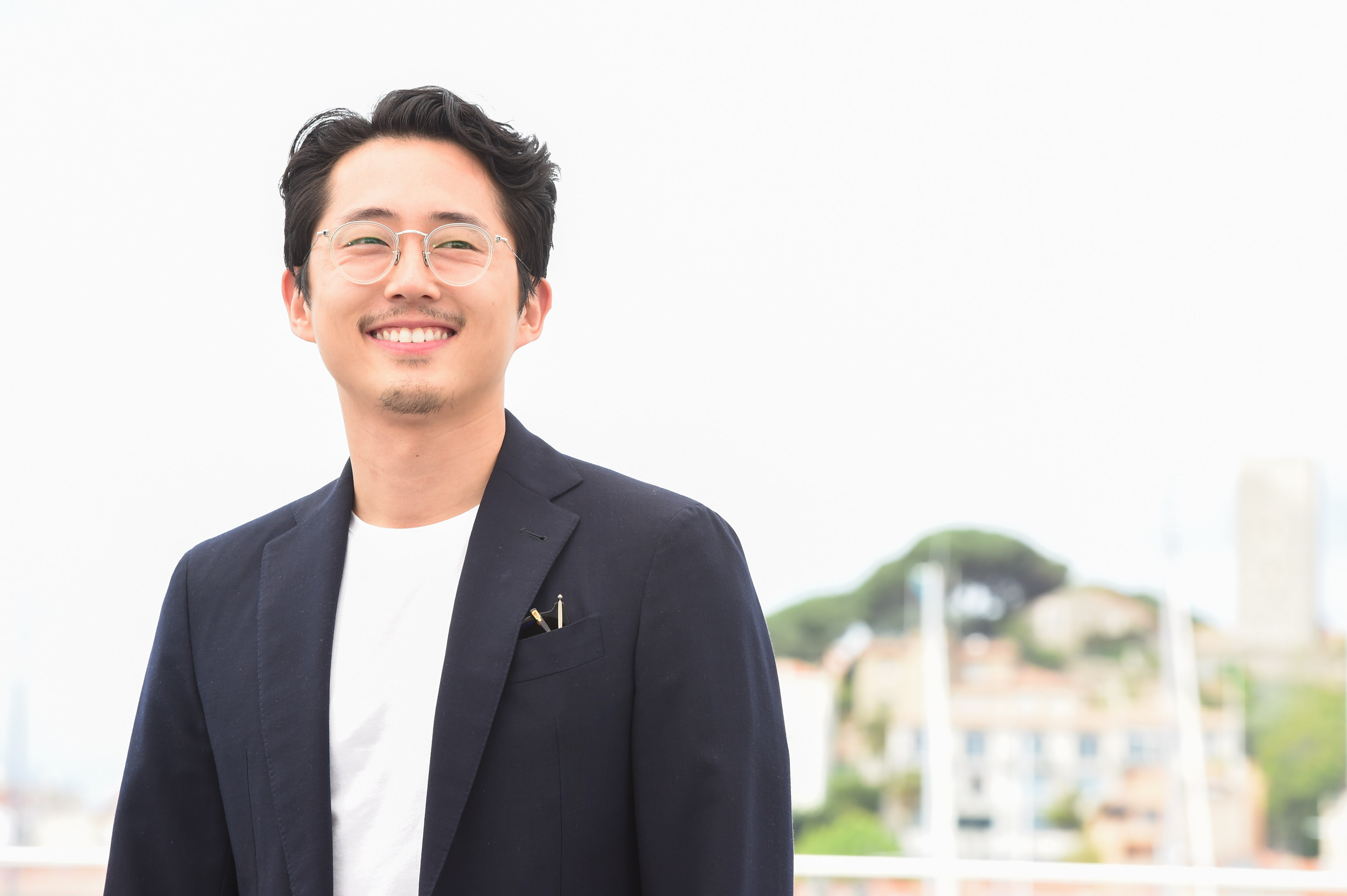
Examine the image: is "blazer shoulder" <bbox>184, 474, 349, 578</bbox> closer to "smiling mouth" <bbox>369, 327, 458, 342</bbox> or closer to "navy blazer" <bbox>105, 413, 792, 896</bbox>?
Answer: "navy blazer" <bbox>105, 413, 792, 896</bbox>

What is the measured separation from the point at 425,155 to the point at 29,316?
34.2ft

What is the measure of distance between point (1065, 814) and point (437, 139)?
14250mm

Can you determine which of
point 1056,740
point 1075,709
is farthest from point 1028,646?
point 1056,740

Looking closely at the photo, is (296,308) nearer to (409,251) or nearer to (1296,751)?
(409,251)

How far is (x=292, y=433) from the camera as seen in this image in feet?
33.0

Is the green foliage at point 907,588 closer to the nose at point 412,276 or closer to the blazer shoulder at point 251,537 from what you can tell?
the blazer shoulder at point 251,537

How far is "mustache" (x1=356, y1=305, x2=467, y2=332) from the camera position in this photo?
1061 mm

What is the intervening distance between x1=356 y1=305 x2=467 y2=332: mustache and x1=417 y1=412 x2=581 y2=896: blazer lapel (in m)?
0.14

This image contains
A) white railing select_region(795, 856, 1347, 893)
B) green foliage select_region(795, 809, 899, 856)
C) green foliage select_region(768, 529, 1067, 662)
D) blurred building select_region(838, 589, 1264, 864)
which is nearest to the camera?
white railing select_region(795, 856, 1347, 893)

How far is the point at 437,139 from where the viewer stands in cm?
113

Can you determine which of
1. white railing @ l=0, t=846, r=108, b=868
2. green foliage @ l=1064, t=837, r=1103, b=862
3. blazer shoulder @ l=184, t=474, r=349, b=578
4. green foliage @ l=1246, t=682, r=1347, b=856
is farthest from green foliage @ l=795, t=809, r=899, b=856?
blazer shoulder @ l=184, t=474, r=349, b=578

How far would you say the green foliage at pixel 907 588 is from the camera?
601 inches

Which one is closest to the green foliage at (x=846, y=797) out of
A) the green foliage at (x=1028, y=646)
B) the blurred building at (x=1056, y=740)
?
the blurred building at (x=1056, y=740)

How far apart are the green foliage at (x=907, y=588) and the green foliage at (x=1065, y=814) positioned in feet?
8.63
